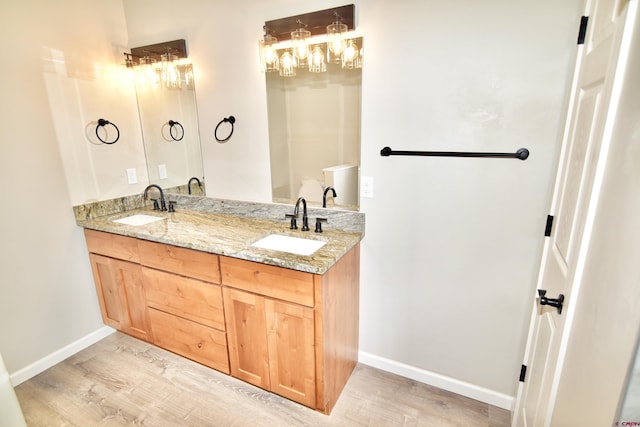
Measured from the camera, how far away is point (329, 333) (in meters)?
1.71

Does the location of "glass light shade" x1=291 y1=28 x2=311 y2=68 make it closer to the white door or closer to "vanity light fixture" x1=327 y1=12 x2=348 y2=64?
"vanity light fixture" x1=327 y1=12 x2=348 y2=64

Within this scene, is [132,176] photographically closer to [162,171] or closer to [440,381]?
[162,171]

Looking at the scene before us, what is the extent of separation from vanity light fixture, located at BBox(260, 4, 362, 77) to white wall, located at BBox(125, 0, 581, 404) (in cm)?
7

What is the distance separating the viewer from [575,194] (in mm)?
1089

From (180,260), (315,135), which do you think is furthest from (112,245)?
(315,135)

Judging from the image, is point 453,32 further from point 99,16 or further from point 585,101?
point 99,16

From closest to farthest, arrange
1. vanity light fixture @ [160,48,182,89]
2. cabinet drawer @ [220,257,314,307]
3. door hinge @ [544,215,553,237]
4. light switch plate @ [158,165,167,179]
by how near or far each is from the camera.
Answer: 1. door hinge @ [544,215,553,237]
2. cabinet drawer @ [220,257,314,307]
3. vanity light fixture @ [160,48,182,89]
4. light switch plate @ [158,165,167,179]

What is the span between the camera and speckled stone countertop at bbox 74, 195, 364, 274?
1662 mm

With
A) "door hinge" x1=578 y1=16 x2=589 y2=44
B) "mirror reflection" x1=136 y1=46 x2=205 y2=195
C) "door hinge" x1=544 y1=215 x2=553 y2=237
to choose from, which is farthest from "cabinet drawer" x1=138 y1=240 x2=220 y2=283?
"door hinge" x1=578 y1=16 x2=589 y2=44

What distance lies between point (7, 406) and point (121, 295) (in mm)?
1587

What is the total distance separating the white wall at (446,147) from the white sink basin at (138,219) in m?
0.95

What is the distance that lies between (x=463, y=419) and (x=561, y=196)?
1.31 m

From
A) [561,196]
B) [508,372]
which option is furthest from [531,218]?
[508,372]

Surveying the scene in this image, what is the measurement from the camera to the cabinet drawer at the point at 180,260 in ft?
6.06
